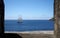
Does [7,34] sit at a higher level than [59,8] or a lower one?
lower

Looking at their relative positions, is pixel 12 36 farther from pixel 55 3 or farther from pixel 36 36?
pixel 55 3

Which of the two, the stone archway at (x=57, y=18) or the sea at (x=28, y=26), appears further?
the sea at (x=28, y=26)

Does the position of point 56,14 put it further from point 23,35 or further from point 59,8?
point 23,35

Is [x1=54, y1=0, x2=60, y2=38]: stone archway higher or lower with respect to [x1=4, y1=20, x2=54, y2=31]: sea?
higher

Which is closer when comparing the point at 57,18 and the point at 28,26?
the point at 57,18

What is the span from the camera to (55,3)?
5.31 m

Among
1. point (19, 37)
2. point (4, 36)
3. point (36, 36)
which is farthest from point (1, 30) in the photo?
point (36, 36)

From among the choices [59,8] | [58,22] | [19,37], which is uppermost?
[59,8]

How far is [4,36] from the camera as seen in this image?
5.40 metres

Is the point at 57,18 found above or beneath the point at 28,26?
above

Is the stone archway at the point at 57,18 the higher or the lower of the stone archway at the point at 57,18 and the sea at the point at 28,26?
the higher

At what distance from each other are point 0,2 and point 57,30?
2.04 meters

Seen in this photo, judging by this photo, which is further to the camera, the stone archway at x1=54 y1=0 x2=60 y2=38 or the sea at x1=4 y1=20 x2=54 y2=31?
the sea at x1=4 y1=20 x2=54 y2=31

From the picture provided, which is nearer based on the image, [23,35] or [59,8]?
[59,8]
